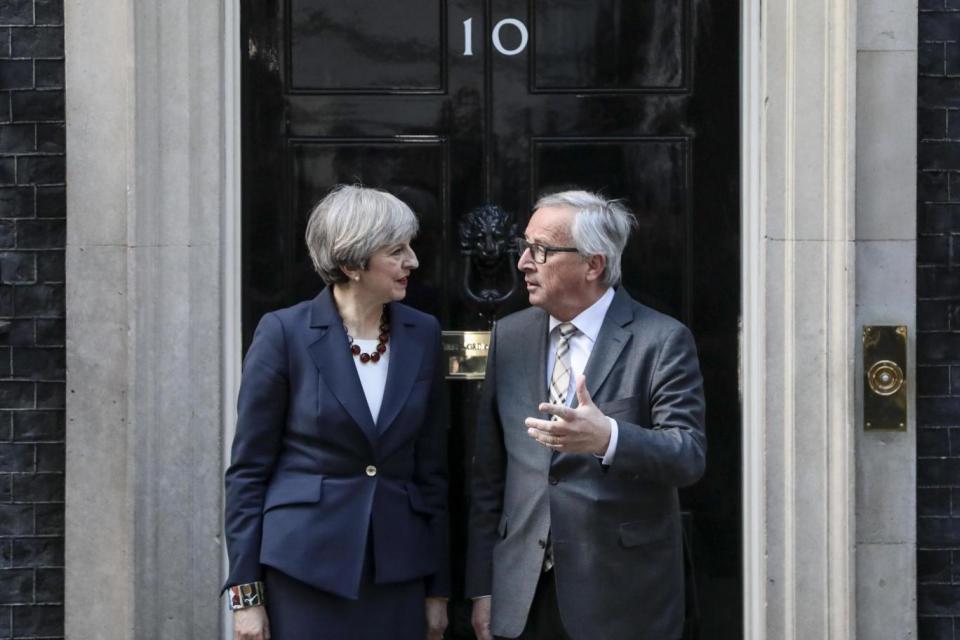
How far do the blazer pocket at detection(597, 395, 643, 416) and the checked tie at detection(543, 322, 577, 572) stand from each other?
0.13 meters

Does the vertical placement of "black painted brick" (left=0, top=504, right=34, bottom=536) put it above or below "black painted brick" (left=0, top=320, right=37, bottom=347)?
below

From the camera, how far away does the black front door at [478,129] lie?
505 cm

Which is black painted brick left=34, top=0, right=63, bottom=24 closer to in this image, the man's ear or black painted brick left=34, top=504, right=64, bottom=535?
black painted brick left=34, top=504, right=64, bottom=535

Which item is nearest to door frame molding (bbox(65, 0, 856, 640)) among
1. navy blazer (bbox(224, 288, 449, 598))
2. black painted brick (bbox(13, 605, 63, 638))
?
black painted brick (bbox(13, 605, 63, 638))

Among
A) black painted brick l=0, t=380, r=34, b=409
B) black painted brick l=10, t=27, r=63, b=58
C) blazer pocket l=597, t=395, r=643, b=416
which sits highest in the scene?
black painted brick l=10, t=27, r=63, b=58

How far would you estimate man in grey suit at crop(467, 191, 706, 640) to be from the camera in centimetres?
386

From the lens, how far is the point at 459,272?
505 centimetres

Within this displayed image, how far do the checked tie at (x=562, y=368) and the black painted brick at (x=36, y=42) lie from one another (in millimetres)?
2029

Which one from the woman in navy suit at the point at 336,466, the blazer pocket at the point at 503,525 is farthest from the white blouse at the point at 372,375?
the blazer pocket at the point at 503,525

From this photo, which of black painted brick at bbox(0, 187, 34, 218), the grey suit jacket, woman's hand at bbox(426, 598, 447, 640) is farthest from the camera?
black painted brick at bbox(0, 187, 34, 218)

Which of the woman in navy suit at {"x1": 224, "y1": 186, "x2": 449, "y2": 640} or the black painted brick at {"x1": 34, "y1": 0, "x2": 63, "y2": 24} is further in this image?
the black painted brick at {"x1": 34, "y1": 0, "x2": 63, "y2": 24}

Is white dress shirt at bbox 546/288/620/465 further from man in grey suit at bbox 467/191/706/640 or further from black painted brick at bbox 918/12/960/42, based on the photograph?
black painted brick at bbox 918/12/960/42

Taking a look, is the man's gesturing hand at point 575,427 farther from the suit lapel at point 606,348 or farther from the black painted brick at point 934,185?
the black painted brick at point 934,185

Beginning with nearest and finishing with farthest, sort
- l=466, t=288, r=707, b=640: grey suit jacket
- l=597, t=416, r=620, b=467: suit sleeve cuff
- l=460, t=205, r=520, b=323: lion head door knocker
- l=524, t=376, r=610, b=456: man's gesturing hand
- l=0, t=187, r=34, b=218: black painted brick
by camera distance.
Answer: l=524, t=376, r=610, b=456: man's gesturing hand
l=597, t=416, r=620, b=467: suit sleeve cuff
l=466, t=288, r=707, b=640: grey suit jacket
l=0, t=187, r=34, b=218: black painted brick
l=460, t=205, r=520, b=323: lion head door knocker
